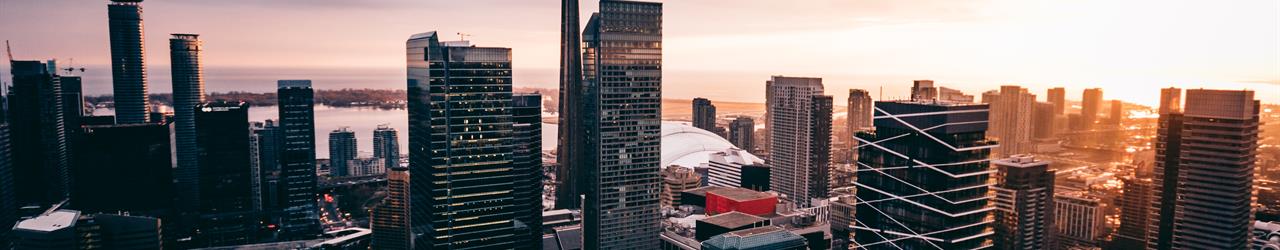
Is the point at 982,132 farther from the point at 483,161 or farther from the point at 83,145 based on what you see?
the point at 83,145

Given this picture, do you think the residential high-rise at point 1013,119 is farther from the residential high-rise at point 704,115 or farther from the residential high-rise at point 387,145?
the residential high-rise at point 387,145

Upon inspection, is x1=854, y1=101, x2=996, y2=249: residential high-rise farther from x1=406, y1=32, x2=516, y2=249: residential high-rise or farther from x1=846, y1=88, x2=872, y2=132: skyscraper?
x1=846, y1=88, x2=872, y2=132: skyscraper

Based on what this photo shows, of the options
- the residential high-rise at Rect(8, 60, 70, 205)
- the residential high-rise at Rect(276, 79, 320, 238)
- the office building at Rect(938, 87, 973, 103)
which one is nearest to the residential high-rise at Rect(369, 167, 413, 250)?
the residential high-rise at Rect(276, 79, 320, 238)

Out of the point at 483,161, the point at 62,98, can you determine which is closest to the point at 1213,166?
the point at 483,161

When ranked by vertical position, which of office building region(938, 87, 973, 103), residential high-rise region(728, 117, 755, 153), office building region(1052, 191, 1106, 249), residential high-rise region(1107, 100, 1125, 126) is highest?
office building region(938, 87, 973, 103)

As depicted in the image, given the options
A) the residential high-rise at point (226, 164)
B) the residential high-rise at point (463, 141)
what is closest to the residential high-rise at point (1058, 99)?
the residential high-rise at point (463, 141)

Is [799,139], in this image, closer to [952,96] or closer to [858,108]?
[858,108]

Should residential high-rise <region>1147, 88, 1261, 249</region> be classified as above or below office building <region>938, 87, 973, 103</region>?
below
